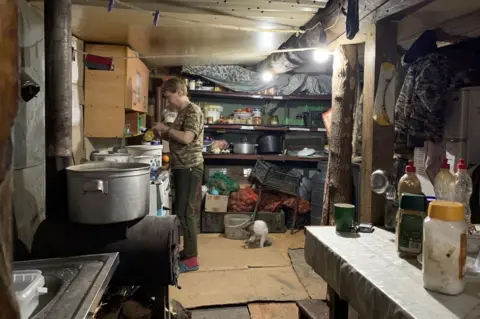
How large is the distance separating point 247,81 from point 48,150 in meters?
3.69

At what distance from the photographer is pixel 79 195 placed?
64.7 inches

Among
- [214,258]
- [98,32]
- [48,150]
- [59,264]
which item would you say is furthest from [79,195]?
[214,258]

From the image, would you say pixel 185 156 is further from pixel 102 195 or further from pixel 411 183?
pixel 411 183

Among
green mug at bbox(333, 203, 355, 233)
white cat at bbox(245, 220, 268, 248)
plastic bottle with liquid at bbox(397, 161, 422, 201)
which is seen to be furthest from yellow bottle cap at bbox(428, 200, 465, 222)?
white cat at bbox(245, 220, 268, 248)

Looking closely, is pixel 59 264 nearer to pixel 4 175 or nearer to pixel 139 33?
pixel 4 175

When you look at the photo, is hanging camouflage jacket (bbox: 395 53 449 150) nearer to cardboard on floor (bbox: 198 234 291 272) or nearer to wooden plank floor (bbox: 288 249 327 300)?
wooden plank floor (bbox: 288 249 327 300)

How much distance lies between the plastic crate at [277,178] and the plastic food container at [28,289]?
154 inches

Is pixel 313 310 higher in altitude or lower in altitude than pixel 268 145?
lower

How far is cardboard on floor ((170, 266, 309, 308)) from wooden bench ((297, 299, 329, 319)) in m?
0.70

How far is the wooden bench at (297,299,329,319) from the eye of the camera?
2052 mm

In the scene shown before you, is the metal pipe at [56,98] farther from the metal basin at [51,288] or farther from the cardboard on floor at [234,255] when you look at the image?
the cardboard on floor at [234,255]

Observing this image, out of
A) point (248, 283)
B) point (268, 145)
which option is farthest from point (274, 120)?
point (248, 283)

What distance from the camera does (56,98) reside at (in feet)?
6.39

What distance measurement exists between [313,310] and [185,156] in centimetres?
171
